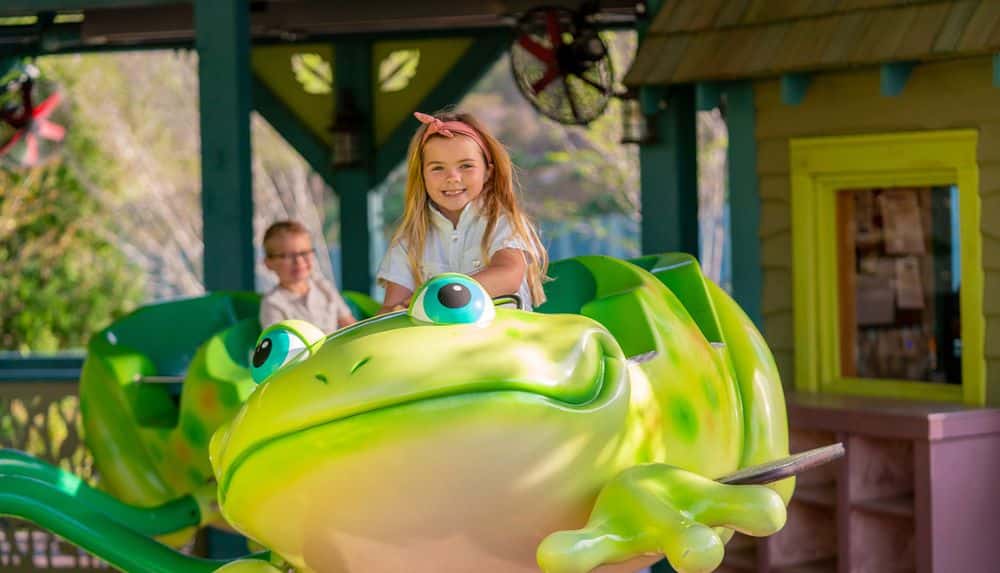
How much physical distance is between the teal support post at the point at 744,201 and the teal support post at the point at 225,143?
211 cm

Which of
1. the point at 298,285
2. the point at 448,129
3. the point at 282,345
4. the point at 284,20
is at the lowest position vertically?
the point at 282,345

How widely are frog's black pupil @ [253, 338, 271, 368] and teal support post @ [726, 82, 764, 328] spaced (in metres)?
3.76

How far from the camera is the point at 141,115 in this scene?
21688mm

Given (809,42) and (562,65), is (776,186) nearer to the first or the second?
(809,42)

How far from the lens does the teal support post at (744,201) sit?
6641 millimetres

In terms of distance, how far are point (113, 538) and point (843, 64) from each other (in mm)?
3328

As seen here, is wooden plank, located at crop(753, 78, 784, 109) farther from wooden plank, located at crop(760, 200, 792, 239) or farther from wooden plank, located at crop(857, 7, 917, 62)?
wooden plank, located at crop(857, 7, 917, 62)

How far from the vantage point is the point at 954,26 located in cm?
550

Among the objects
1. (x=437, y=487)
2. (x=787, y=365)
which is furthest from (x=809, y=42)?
(x=437, y=487)

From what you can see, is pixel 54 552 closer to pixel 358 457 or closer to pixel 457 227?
pixel 457 227

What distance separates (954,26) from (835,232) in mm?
1190

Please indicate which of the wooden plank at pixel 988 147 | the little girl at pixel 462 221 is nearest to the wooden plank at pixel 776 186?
the wooden plank at pixel 988 147

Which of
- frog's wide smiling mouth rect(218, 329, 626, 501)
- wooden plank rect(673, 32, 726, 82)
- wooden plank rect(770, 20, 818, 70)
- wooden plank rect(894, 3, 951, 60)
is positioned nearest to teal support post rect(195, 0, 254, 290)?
wooden plank rect(673, 32, 726, 82)

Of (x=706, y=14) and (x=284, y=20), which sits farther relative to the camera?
(x=284, y=20)
